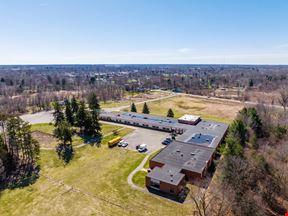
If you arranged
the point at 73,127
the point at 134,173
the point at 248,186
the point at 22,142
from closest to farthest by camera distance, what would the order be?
the point at 248,186 < the point at 134,173 < the point at 22,142 < the point at 73,127

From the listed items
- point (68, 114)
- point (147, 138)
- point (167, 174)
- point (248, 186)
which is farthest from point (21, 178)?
point (248, 186)

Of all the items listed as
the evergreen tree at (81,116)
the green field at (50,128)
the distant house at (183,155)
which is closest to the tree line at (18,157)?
the evergreen tree at (81,116)

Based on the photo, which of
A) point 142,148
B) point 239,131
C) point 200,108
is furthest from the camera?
point 200,108

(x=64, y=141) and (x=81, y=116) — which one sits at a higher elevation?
(x=81, y=116)

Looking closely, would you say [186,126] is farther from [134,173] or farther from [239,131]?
[134,173]

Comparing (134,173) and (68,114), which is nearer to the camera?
(134,173)

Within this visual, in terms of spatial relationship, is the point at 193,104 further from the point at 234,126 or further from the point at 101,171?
the point at 101,171

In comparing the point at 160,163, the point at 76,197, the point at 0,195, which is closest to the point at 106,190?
the point at 76,197
